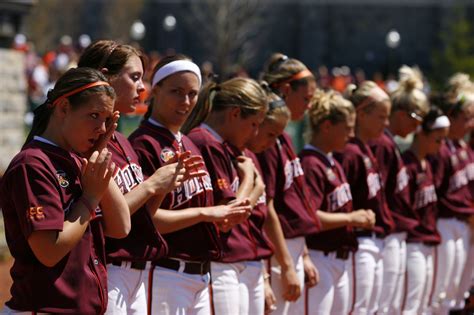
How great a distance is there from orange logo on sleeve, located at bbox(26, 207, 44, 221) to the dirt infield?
552 cm

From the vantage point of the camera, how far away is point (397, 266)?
7.59 meters

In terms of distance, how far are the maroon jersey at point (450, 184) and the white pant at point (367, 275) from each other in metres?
1.67

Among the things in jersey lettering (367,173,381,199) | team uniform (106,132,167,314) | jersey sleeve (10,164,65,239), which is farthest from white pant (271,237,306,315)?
jersey sleeve (10,164,65,239)

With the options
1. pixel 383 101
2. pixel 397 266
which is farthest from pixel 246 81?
pixel 397 266

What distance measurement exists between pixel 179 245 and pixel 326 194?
1952mm

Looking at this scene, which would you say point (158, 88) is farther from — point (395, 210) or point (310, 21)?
point (310, 21)

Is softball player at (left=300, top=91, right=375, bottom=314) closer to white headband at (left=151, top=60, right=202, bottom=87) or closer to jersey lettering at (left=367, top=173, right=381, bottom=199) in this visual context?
jersey lettering at (left=367, top=173, right=381, bottom=199)

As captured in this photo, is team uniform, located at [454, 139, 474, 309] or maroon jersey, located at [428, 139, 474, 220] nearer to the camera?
maroon jersey, located at [428, 139, 474, 220]

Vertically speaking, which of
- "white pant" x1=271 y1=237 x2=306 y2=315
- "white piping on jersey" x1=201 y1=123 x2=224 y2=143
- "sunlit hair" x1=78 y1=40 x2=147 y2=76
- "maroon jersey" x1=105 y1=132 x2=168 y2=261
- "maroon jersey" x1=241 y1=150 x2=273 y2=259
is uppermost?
"sunlit hair" x1=78 y1=40 x2=147 y2=76

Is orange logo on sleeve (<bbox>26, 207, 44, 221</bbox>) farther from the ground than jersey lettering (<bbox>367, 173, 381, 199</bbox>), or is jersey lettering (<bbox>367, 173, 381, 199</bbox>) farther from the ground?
orange logo on sleeve (<bbox>26, 207, 44, 221</bbox>)

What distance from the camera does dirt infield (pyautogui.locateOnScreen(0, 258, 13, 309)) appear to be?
982cm

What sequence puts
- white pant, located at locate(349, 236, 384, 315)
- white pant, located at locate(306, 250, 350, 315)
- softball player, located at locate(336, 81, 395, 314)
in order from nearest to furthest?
white pant, located at locate(306, 250, 350, 315), white pant, located at locate(349, 236, 384, 315), softball player, located at locate(336, 81, 395, 314)

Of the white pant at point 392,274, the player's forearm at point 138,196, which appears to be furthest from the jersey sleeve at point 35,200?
the white pant at point 392,274

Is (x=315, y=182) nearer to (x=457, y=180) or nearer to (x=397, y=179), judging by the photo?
(x=397, y=179)
